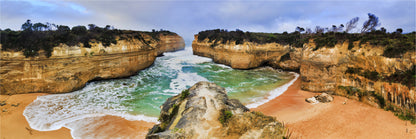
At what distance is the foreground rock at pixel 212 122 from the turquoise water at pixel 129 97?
15.1 ft

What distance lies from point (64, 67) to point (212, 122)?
14381 millimetres

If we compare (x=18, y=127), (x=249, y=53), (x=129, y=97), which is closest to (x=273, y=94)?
(x=249, y=53)

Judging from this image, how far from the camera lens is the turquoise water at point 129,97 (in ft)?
35.1

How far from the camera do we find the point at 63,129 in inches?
361

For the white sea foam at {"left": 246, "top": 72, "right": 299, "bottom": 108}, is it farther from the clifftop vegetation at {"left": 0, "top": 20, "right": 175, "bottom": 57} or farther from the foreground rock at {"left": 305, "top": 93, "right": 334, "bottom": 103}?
the clifftop vegetation at {"left": 0, "top": 20, "right": 175, "bottom": 57}

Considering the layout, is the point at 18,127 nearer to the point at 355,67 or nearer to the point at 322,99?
the point at 322,99

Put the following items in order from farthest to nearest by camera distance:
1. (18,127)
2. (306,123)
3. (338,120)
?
(338,120), (306,123), (18,127)

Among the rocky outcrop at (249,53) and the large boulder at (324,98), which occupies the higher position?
the rocky outcrop at (249,53)


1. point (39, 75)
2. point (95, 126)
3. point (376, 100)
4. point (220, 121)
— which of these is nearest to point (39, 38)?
Result: point (39, 75)

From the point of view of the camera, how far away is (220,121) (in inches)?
235

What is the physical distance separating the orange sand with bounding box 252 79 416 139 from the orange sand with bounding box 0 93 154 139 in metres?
8.06

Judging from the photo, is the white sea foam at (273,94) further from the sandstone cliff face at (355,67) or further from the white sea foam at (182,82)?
the white sea foam at (182,82)

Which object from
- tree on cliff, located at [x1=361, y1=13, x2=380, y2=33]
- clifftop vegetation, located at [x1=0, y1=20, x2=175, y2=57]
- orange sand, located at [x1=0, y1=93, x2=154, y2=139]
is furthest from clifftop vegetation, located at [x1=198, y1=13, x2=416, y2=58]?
clifftop vegetation, located at [x1=0, y1=20, x2=175, y2=57]

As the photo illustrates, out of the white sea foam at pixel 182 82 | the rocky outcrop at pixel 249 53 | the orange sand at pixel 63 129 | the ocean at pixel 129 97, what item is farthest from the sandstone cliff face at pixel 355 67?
the orange sand at pixel 63 129
